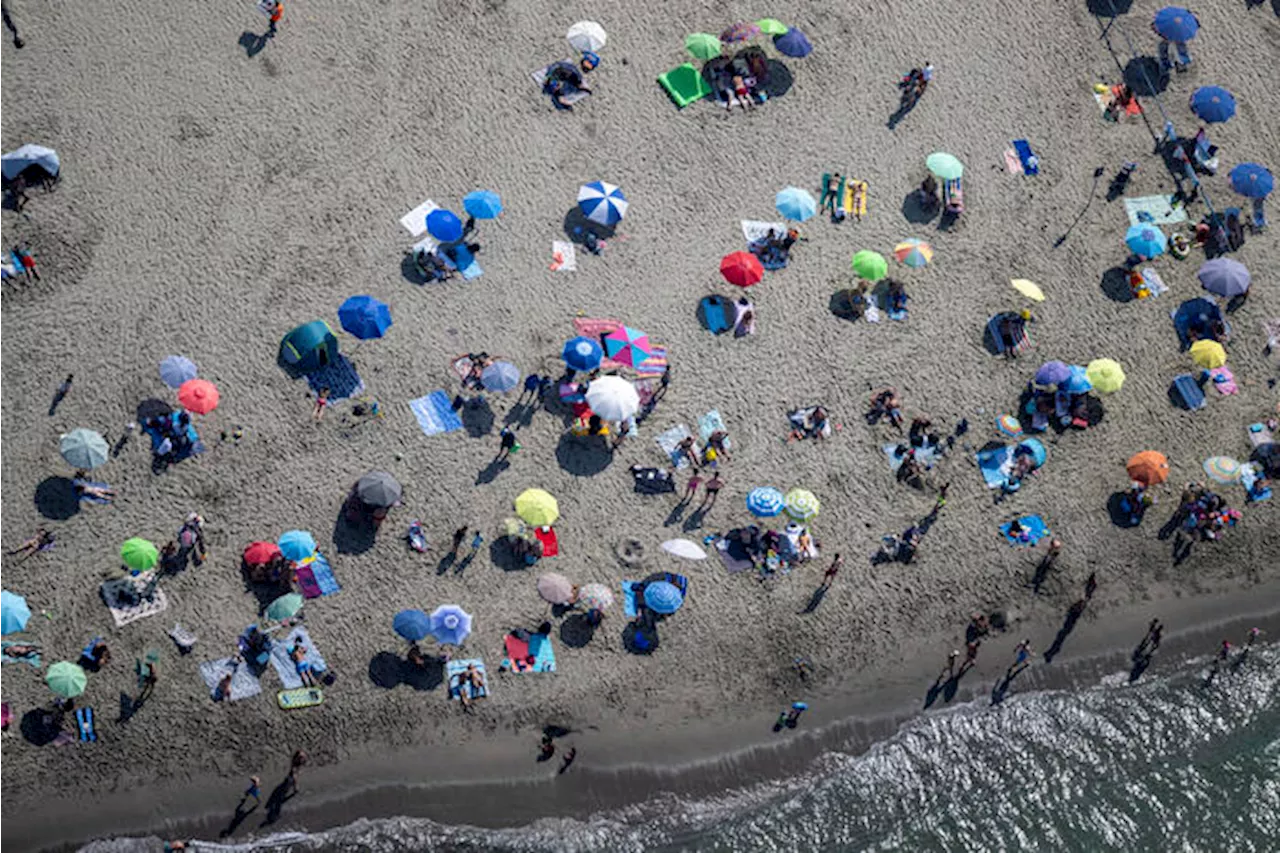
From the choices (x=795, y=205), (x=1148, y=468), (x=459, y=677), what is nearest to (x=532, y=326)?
(x=795, y=205)

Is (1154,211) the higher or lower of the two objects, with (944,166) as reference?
higher

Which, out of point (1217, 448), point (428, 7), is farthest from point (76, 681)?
point (1217, 448)

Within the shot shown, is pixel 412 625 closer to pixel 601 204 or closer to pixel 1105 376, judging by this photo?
pixel 601 204

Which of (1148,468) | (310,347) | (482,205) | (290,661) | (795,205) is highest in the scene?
(795,205)

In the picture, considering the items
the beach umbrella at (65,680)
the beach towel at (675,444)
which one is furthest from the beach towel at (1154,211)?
the beach umbrella at (65,680)

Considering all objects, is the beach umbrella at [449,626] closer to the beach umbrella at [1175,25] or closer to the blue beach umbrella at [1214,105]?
the blue beach umbrella at [1214,105]

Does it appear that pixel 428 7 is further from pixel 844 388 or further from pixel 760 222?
pixel 844 388
